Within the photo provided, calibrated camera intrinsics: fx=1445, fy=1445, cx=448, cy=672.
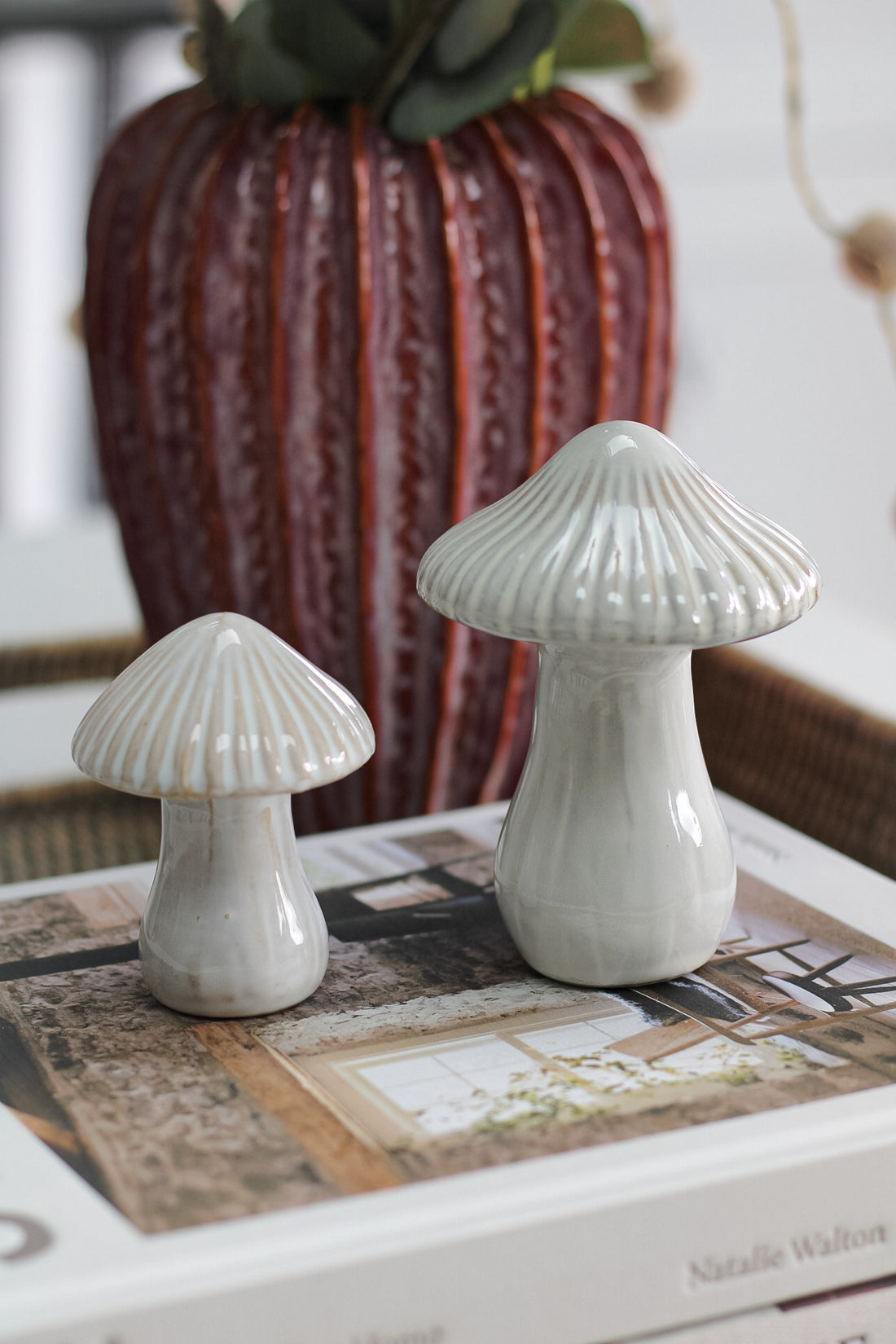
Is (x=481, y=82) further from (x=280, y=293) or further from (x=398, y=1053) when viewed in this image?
(x=398, y=1053)

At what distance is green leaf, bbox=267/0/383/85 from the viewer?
44 centimetres

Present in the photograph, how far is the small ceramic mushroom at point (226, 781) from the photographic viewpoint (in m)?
0.31

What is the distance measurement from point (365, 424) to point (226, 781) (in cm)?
20

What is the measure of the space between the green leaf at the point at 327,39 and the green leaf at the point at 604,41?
0.08 meters

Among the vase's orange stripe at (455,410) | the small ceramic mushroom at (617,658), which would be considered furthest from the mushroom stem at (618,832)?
the vase's orange stripe at (455,410)

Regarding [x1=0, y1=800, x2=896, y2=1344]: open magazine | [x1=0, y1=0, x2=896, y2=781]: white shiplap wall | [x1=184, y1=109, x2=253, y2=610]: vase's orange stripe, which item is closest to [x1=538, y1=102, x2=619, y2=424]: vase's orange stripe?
[x1=184, y1=109, x2=253, y2=610]: vase's orange stripe

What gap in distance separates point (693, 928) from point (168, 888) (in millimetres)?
127

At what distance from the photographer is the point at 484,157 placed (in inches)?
18.6

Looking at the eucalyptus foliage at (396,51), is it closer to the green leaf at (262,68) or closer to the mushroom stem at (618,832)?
the green leaf at (262,68)

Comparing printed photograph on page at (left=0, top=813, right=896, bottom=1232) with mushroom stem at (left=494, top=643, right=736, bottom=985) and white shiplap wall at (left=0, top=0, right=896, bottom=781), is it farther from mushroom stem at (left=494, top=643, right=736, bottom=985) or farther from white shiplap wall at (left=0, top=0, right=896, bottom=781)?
white shiplap wall at (left=0, top=0, right=896, bottom=781)

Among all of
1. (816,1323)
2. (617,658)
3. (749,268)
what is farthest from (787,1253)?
(749,268)

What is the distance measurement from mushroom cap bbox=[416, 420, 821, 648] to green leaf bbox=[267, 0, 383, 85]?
7.5 inches

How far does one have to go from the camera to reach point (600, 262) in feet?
1.60

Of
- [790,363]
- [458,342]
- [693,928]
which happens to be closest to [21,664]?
[458,342]
